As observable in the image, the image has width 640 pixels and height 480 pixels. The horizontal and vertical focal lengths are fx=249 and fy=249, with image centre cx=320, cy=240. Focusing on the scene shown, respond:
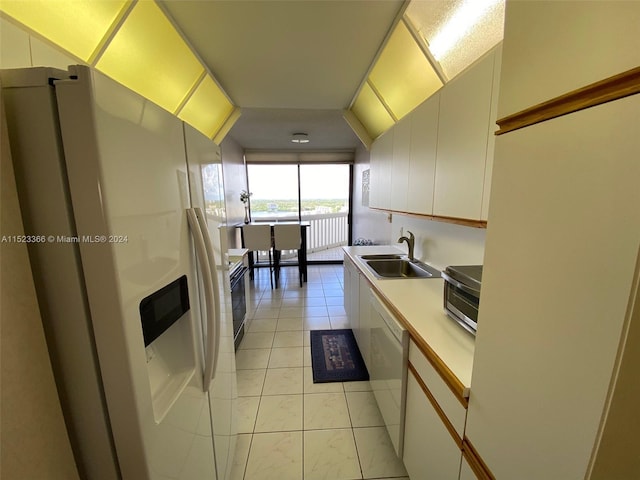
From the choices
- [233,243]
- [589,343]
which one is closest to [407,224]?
[589,343]

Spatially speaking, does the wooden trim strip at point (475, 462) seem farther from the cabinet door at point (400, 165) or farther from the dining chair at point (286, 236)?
the dining chair at point (286, 236)

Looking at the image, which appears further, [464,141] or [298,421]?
[298,421]

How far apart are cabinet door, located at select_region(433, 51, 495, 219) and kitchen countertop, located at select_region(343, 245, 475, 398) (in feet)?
1.77

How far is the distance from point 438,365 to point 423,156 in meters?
1.37

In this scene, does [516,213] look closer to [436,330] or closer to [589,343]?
[589,343]

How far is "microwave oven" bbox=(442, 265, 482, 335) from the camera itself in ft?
3.43

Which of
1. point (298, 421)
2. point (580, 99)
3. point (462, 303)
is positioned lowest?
point (298, 421)

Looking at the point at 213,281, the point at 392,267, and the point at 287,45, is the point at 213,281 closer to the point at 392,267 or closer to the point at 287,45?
the point at 287,45

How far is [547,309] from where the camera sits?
0.53m

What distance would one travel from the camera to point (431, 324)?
49.1 inches

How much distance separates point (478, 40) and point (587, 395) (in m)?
1.74

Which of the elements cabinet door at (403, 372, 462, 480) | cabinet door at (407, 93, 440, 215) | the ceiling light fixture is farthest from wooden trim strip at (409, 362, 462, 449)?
the ceiling light fixture

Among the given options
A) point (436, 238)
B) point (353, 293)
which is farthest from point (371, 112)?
point (353, 293)

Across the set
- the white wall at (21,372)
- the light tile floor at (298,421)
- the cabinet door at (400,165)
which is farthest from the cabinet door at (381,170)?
the white wall at (21,372)
